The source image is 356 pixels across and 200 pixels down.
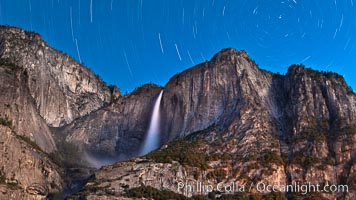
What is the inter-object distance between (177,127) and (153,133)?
1011cm

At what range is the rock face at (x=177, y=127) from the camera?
9206cm

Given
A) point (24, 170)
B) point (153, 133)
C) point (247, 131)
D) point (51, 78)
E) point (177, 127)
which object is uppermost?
point (51, 78)

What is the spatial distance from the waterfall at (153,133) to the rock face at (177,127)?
6.48 ft

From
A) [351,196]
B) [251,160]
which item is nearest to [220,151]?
[251,160]

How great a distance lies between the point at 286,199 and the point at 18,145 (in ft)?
170

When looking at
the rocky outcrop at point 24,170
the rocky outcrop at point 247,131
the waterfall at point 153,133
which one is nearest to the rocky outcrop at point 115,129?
the waterfall at point 153,133

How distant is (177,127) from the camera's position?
127000 mm

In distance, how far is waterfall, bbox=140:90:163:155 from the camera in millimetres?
129125

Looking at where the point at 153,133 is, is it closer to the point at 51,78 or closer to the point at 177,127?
the point at 177,127

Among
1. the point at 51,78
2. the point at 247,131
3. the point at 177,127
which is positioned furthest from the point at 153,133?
the point at 247,131

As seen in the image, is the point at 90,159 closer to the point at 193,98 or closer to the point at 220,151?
the point at 193,98

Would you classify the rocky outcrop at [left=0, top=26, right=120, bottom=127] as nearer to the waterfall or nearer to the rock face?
the rock face

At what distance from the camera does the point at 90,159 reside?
416 ft

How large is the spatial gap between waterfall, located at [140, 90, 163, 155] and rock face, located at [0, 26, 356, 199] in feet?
6.48
